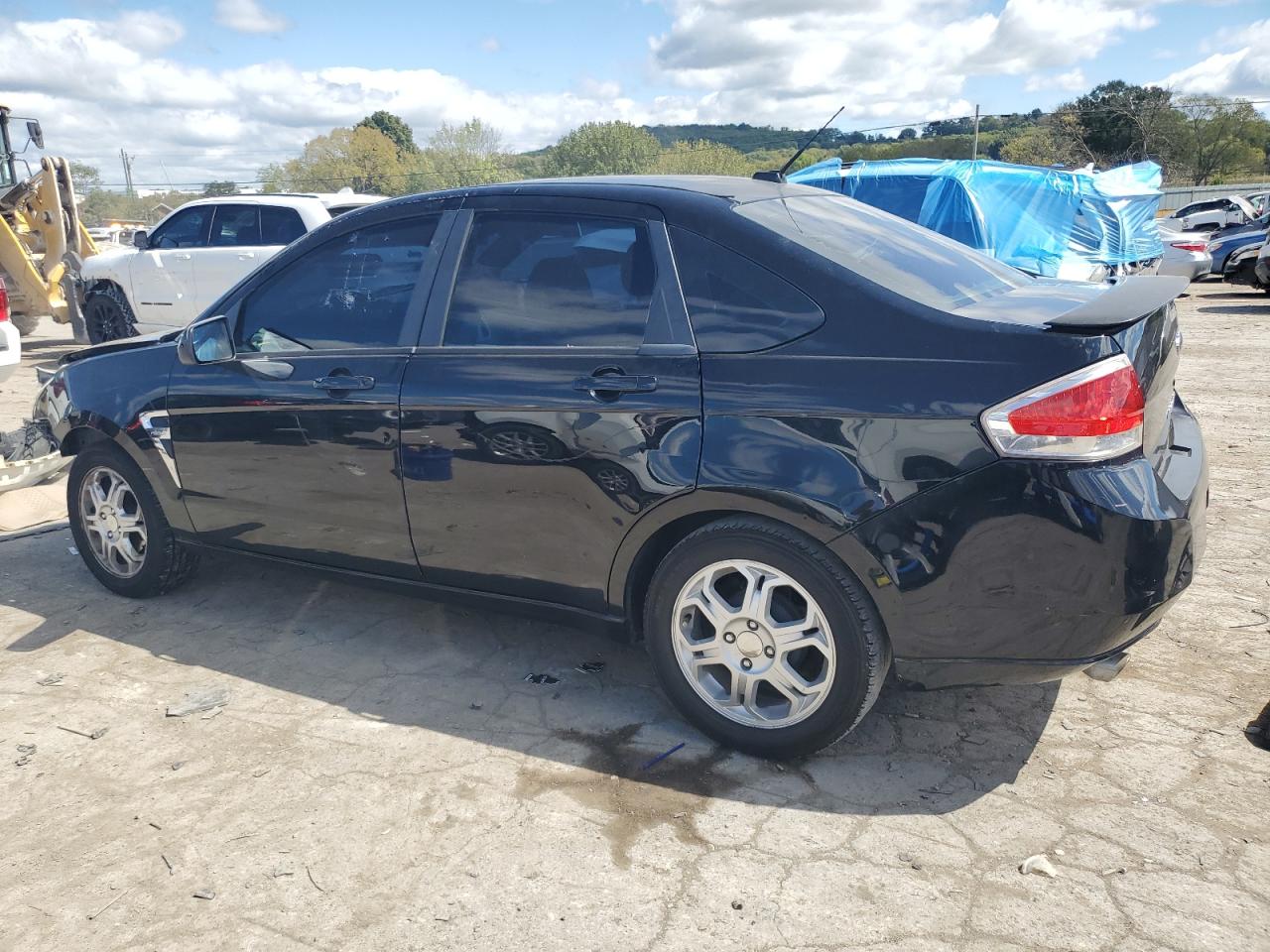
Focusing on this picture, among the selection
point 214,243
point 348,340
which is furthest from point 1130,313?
point 214,243

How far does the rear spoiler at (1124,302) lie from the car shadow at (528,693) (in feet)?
4.20

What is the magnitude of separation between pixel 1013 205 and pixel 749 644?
13379 millimetres

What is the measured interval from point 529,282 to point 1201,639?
117 inches

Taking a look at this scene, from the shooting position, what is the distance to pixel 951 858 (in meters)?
2.70

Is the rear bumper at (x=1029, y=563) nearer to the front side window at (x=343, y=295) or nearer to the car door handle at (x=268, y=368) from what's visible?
the front side window at (x=343, y=295)

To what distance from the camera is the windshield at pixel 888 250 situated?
3066mm

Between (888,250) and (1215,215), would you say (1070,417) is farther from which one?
(1215,215)

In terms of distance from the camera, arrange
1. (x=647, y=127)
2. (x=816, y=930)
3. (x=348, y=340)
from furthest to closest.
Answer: (x=647, y=127), (x=348, y=340), (x=816, y=930)

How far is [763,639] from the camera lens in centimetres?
306

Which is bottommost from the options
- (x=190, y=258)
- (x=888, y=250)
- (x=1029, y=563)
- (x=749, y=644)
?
(x=749, y=644)

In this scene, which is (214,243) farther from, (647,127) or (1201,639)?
(647,127)

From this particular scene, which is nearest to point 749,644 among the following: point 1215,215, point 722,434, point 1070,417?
point 722,434

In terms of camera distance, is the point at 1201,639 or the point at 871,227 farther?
the point at 1201,639

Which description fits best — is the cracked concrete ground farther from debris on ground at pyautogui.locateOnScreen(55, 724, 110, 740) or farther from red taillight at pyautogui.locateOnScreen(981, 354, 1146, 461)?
red taillight at pyautogui.locateOnScreen(981, 354, 1146, 461)
